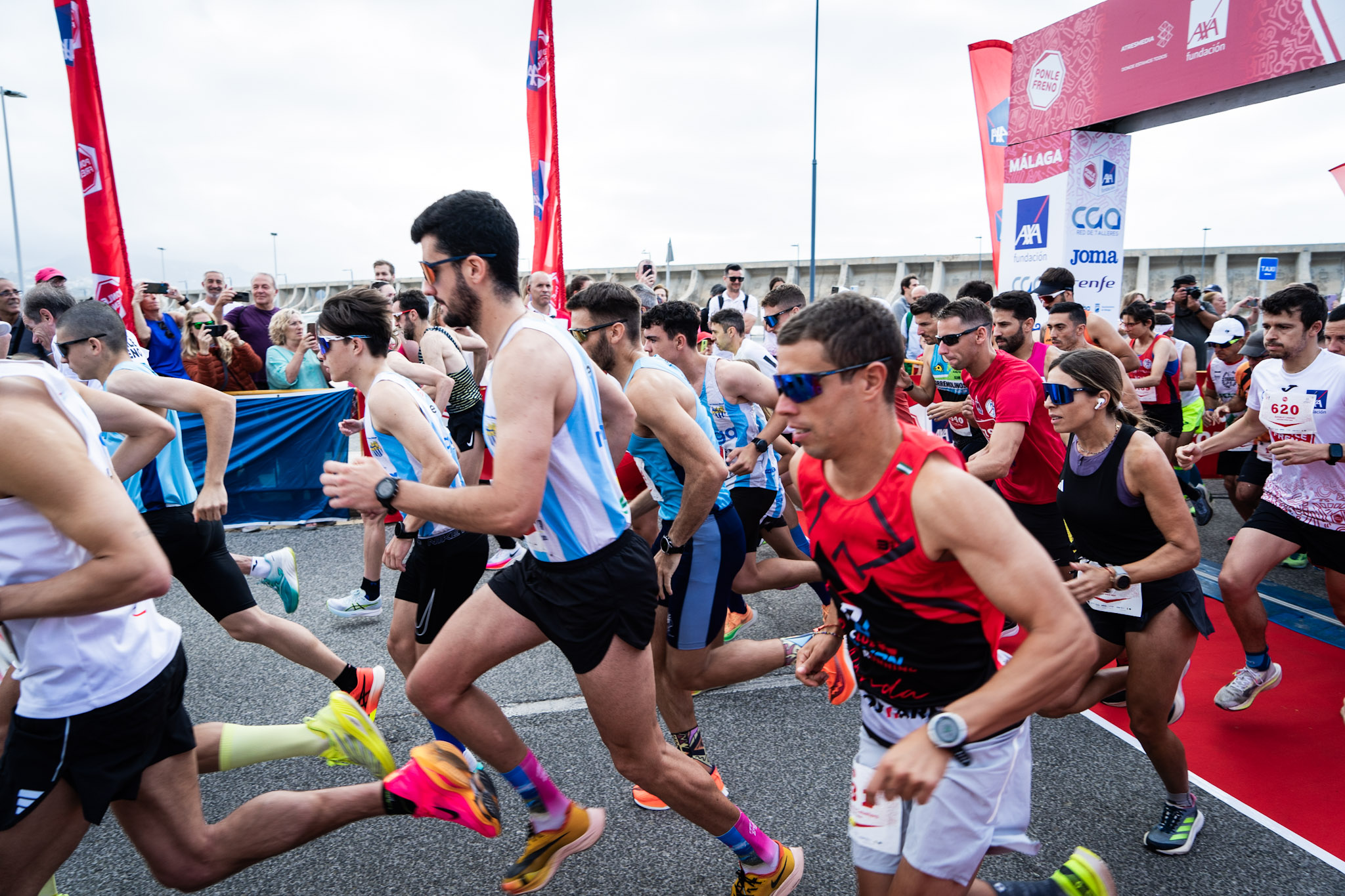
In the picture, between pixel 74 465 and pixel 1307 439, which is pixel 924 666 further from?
pixel 1307 439

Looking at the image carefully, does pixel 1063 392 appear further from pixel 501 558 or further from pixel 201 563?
pixel 501 558

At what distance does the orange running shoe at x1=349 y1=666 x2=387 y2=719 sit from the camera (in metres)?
3.57

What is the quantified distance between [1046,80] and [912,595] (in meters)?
9.25

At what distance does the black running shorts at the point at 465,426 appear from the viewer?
20.6 feet

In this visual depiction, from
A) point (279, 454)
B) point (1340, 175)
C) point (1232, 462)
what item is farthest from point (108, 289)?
point (1340, 175)

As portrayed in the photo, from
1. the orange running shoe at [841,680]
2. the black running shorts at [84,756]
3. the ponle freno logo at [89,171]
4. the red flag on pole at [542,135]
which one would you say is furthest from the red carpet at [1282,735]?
the ponle freno logo at [89,171]

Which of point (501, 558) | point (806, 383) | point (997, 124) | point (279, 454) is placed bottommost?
point (501, 558)

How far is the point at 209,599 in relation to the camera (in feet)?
11.4

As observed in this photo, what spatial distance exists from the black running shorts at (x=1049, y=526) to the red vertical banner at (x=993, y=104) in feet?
25.6

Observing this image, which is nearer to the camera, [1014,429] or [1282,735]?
[1282,735]

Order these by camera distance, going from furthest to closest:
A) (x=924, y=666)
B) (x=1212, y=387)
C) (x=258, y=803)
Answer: (x=1212, y=387) < (x=258, y=803) < (x=924, y=666)

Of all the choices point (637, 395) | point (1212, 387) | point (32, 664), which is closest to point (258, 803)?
point (32, 664)

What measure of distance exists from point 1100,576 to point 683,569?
5.07 feet

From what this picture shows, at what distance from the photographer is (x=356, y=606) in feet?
16.9
